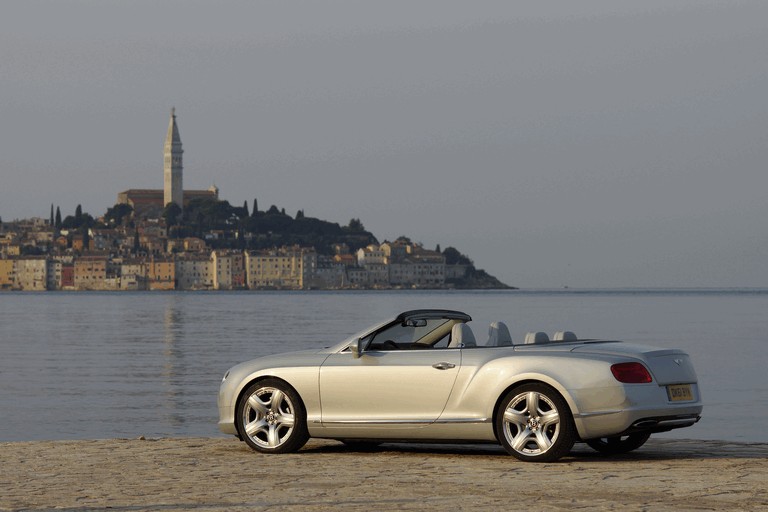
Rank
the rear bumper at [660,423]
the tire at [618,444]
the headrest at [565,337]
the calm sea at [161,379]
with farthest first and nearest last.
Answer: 1. the calm sea at [161,379]
2. the tire at [618,444]
3. the headrest at [565,337]
4. the rear bumper at [660,423]

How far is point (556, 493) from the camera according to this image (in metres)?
8.46

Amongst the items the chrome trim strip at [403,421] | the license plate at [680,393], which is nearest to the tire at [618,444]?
the license plate at [680,393]

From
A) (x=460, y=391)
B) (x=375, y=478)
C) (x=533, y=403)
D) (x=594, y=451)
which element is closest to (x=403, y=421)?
(x=460, y=391)

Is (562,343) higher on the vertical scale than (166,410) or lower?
higher

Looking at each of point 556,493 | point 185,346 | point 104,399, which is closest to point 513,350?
point 556,493

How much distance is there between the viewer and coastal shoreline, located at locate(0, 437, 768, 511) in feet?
26.8

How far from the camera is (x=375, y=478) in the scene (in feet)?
30.6

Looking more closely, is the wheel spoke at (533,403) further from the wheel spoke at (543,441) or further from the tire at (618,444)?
the tire at (618,444)

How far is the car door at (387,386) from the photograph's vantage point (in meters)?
10.6

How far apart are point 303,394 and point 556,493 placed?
3153 mm

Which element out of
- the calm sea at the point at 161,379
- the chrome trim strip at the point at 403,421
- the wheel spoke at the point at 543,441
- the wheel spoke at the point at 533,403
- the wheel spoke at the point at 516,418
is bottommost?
the calm sea at the point at 161,379

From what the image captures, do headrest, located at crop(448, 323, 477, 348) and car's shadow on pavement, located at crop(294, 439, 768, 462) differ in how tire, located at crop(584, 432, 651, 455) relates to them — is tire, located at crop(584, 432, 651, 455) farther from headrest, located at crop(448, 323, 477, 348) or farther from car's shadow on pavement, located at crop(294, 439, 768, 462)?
headrest, located at crop(448, 323, 477, 348)

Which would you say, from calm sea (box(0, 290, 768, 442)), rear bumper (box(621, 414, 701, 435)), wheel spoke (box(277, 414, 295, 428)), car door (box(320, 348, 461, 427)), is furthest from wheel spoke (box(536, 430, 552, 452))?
calm sea (box(0, 290, 768, 442))

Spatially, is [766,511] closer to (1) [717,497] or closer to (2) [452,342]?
(1) [717,497]
